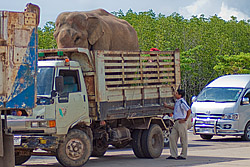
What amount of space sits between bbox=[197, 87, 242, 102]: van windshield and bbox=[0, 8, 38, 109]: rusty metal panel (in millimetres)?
14333

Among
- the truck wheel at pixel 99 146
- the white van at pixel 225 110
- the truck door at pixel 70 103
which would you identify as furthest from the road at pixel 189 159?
the white van at pixel 225 110

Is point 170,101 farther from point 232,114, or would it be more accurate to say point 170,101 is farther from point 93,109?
point 232,114

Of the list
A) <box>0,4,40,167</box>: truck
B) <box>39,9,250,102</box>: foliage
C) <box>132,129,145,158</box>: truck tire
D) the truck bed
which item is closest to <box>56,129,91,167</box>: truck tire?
the truck bed

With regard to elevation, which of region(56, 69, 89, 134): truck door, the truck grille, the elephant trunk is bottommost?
the truck grille

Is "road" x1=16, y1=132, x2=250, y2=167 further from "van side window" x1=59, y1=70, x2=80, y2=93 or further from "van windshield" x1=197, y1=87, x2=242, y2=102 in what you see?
"van windshield" x1=197, y1=87, x2=242, y2=102

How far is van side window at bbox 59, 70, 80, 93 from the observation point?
13.4m

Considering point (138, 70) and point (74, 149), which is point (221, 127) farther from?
point (74, 149)

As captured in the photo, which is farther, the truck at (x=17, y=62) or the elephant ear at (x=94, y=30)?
the elephant ear at (x=94, y=30)

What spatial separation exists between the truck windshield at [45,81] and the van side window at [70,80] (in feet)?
0.91

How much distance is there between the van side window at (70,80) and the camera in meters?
13.4

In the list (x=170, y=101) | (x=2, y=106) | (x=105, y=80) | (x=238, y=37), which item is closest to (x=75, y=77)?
(x=105, y=80)

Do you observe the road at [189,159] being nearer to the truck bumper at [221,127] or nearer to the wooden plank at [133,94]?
the wooden plank at [133,94]

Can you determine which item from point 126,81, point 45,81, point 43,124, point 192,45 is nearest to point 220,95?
point 126,81

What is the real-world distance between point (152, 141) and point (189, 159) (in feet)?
3.35
